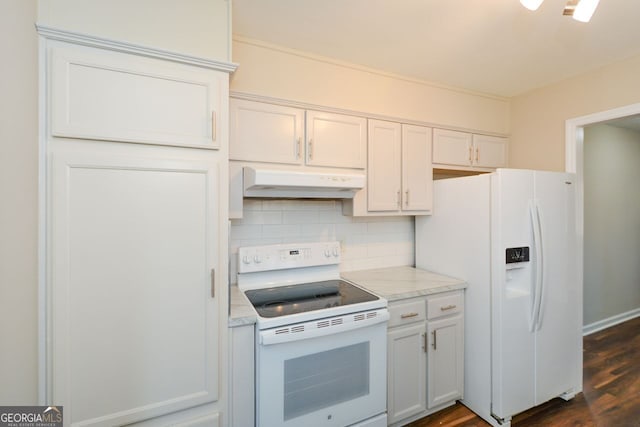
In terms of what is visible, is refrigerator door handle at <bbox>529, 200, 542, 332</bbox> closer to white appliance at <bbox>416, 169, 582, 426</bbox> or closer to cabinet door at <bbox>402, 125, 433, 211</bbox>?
white appliance at <bbox>416, 169, 582, 426</bbox>

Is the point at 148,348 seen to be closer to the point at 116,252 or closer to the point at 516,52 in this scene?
the point at 116,252

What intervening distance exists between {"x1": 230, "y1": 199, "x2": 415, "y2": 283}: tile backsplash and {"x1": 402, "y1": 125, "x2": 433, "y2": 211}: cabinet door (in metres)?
0.33

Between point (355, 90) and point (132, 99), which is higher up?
point (355, 90)

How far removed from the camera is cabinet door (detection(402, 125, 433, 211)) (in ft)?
7.70

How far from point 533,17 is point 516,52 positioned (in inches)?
16.3

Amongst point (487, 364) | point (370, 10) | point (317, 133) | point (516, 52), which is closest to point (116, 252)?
point (317, 133)

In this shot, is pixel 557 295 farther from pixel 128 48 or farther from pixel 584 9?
pixel 128 48

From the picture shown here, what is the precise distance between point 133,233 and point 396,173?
5.82 feet

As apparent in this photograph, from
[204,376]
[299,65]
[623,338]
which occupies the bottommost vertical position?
[623,338]

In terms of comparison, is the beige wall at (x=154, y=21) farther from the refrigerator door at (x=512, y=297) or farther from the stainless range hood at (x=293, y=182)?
the refrigerator door at (x=512, y=297)

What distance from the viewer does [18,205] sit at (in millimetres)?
1242

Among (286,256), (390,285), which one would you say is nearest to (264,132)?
(286,256)

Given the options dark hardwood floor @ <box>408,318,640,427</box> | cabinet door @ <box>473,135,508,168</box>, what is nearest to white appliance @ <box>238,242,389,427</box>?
dark hardwood floor @ <box>408,318,640,427</box>

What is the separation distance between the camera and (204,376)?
57.4 inches
